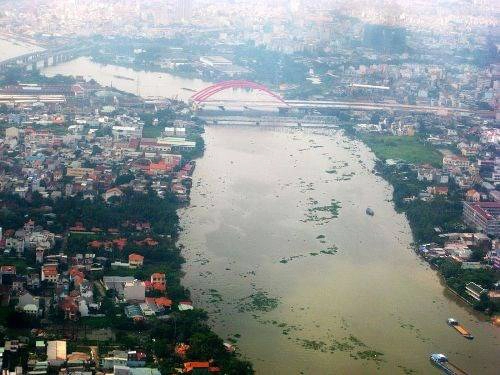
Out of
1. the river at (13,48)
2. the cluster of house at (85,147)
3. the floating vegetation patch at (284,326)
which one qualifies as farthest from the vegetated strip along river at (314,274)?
the river at (13,48)

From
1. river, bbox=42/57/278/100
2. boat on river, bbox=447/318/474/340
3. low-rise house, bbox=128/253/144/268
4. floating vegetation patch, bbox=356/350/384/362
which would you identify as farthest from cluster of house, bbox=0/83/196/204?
floating vegetation patch, bbox=356/350/384/362

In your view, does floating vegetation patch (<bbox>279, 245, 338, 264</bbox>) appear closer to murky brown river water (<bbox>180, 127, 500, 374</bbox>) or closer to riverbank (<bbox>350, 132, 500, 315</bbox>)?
murky brown river water (<bbox>180, 127, 500, 374</bbox>)

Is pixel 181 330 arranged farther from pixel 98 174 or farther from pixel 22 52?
pixel 22 52

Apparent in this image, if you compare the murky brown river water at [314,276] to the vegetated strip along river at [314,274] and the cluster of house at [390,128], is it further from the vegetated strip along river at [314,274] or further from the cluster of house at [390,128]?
the cluster of house at [390,128]

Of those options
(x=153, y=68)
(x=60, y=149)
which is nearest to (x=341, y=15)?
(x=153, y=68)

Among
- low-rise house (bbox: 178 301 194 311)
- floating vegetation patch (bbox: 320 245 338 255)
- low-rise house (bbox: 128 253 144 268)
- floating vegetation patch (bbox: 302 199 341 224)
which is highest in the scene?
floating vegetation patch (bbox: 302 199 341 224)

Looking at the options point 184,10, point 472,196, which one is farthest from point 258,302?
point 184,10

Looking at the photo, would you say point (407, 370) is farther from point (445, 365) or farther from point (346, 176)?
point (346, 176)
